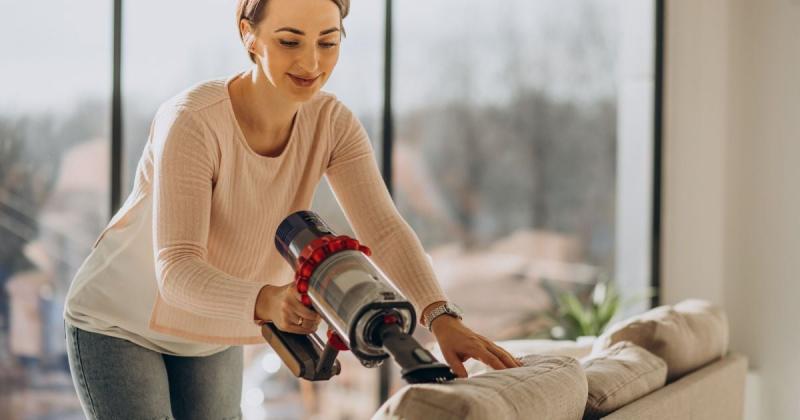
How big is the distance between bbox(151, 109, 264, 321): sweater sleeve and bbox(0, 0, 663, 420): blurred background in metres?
2.22

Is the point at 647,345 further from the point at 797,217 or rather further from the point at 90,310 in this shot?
the point at 797,217

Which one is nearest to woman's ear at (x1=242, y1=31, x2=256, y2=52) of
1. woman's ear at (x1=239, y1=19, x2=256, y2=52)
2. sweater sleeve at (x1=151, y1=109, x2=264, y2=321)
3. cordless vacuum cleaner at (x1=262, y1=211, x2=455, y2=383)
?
woman's ear at (x1=239, y1=19, x2=256, y2=52)

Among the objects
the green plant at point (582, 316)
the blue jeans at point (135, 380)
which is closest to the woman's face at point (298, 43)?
the blue jeans at point (135, 380)

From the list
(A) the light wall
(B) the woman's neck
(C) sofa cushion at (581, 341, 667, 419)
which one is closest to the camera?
(B) the woman's neck

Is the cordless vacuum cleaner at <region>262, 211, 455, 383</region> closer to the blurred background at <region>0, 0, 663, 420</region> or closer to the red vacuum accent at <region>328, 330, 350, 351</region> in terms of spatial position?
the red vacuum accent at <region>328, 330, 350, 351</region>

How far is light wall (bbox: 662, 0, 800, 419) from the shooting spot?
392cm

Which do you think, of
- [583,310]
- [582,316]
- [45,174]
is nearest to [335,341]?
[45,174]

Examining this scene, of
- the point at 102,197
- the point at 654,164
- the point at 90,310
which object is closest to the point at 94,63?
the point at 102,197

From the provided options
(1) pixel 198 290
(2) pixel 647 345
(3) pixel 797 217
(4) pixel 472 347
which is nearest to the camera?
(1) pixel 198 290

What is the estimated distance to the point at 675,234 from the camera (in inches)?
175

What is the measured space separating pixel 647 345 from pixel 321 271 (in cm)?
122

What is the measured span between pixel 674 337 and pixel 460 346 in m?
0.92

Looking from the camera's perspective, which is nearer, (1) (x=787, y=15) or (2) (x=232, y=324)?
(2) (x=232, y=324)

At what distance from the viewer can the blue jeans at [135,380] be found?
154 cm
